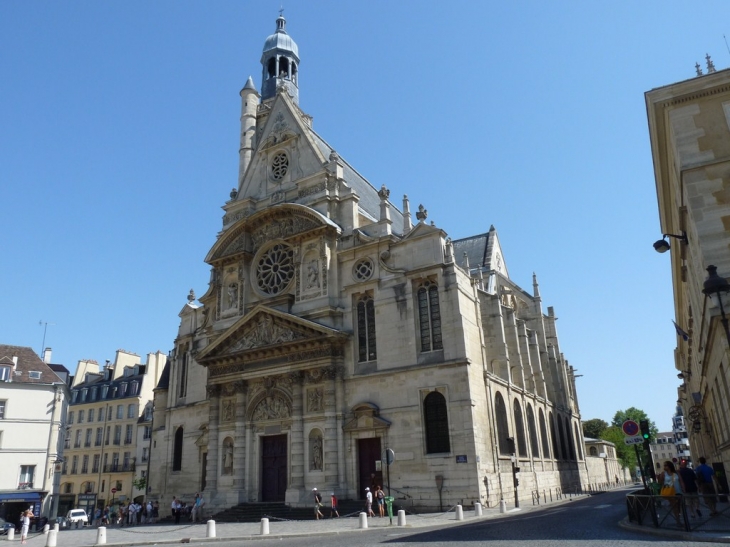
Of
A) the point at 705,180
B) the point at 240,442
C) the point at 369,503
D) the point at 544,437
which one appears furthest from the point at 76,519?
the point at 705,180

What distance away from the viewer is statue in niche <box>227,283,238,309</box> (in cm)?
3167

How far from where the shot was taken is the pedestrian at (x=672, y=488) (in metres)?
11.3

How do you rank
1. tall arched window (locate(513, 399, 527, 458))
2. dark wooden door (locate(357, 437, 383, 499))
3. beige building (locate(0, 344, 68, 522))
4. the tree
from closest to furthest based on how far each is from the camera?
dark wooden door (locate(357, 437, 383, 499)) < tall arched window (locate(513, 399, 527, 458)) < beige building (locate(0, 344, 68, 522)) < the tree

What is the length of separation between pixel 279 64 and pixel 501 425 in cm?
2938

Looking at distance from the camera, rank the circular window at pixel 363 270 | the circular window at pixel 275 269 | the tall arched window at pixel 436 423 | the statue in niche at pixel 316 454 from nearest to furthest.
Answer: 1. the tall arched window at pixel 436 423
2. the statue in niche at pixel 316 454
3. the circular window at pixel 363 270
4. the circular window at pixel 275 269

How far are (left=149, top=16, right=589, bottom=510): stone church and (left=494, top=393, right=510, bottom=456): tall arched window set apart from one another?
119 millimetres

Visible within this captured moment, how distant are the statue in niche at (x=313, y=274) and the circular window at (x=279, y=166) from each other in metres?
6.68

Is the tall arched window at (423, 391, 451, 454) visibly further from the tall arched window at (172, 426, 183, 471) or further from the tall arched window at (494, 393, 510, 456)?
the tall arched window at (172, 426, 183, 471)

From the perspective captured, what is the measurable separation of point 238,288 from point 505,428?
1564cm

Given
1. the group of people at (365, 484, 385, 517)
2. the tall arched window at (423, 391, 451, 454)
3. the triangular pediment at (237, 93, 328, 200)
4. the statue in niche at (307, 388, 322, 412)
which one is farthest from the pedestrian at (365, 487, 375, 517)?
the triangular pediment at (237, 93, 328, 200)

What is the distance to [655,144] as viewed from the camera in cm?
1812

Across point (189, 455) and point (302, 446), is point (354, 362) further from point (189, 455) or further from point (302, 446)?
point (189, 455)

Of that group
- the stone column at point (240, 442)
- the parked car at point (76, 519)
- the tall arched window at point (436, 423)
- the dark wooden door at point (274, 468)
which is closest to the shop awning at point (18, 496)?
the parked car at point (76, 519)

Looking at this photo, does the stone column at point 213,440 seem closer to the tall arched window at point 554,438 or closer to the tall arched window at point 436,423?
the tall arched window at point 436,423
